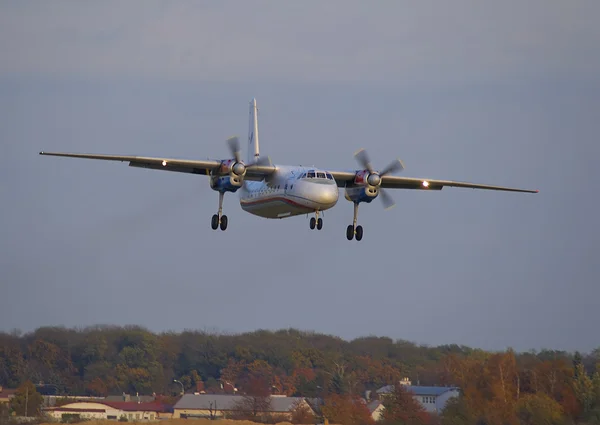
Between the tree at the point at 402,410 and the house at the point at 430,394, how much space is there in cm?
212

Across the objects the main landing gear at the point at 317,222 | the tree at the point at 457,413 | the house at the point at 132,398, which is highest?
the main landing gear at the point at 317,222

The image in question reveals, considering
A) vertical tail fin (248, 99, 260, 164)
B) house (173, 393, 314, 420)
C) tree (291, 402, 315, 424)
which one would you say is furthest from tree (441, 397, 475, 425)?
vertical tail fin (248, 99, 260, 164)

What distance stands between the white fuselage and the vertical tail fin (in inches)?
297

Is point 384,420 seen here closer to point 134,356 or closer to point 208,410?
point 208,410

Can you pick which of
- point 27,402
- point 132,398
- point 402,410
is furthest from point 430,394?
point 132,398

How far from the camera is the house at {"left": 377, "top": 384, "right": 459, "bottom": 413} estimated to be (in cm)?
4988

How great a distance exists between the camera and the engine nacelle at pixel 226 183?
41.0 m

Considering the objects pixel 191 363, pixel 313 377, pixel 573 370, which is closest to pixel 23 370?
pixel 191 363

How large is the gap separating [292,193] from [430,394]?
1766 centimetres

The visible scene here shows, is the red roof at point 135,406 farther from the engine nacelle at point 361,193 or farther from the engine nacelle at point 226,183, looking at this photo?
the engine nacelle at point 361,193

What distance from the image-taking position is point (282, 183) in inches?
1608

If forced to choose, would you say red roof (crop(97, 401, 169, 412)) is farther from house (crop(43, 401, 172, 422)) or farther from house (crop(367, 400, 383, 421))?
house (crop(367, 400, 383, 421))

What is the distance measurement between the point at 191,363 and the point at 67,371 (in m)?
7.80

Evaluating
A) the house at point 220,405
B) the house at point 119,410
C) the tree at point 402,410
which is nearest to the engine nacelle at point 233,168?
the tree at point 402,410
